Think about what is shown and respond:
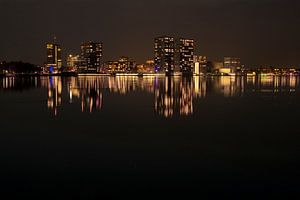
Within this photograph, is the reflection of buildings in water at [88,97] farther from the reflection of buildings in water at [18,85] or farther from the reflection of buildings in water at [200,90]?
the reflection of buildings in water at [18,85]

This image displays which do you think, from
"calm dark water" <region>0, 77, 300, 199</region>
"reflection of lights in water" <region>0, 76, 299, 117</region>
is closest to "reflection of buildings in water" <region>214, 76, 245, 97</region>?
"reflection of lights in water" <region>0, 76, 299, 117</region>

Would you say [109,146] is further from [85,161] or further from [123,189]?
[123,189]

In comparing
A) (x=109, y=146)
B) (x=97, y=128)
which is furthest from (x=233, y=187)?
(x=97, y=128)

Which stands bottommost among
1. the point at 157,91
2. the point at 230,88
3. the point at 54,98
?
the point at 54,98

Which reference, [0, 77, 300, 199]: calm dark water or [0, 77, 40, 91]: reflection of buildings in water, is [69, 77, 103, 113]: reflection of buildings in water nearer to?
[0, 77, 300, 199]: calm dark water

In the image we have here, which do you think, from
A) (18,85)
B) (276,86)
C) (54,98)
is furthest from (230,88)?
(18,85)

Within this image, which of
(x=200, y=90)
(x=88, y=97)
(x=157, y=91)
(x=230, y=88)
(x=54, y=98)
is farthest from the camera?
(x=230, y=88)

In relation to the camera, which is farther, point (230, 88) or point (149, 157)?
point (230, 88)

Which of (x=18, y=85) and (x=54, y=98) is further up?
(x=18, y=85)

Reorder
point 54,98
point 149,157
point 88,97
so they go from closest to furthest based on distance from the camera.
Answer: point 149,157
point 54,98
point 88,97

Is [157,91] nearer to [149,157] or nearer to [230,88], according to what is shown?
[230,88]

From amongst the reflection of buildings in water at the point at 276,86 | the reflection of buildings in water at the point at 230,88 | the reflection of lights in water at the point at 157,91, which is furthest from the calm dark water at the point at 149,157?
the reflection of buildings in water at the point at 276,86

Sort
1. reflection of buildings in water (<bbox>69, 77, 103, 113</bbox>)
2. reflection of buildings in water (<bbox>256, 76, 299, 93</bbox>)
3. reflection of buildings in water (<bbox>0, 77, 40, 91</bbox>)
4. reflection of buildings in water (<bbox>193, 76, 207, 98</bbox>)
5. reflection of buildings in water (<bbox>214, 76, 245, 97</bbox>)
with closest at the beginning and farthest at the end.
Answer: reflection of buildings in water (<bbox>69, 77, 103, 113</bbox>), reflection of buildings in water (<bbox>193, 76, 207, 98</bbox>), reflection of buildings in water (<bbox>214, 76, 245, 97</bbox>), reflection of buildings in water (<bbox>256, 76, 299, 93</bbox>), reflection of buildings in water (<bbox>0, 77, 40, 91</bbox>)

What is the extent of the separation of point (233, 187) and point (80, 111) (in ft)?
48.6
